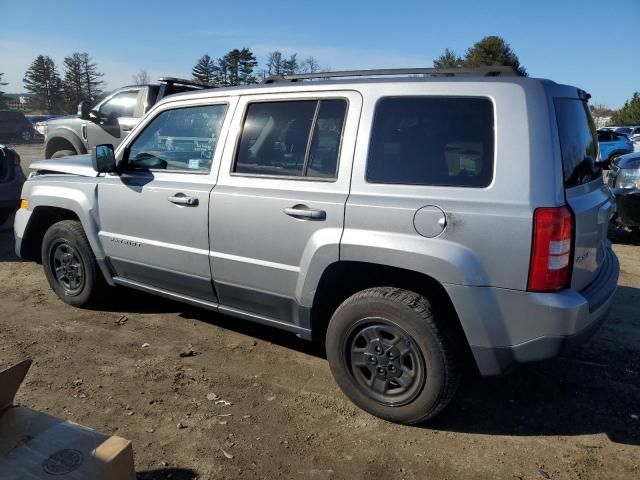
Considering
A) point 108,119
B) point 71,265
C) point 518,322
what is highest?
point 108,119

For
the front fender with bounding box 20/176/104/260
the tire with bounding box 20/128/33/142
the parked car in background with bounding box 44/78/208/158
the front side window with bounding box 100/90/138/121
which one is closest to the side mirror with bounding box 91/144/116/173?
the front fender with bounding box 20/176/104/260

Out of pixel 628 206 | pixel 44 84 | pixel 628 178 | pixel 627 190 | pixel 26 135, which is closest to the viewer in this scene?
pixel 628 206

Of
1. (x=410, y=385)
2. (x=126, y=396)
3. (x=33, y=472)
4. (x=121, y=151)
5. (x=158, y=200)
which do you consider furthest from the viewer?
(x=121, y=151)

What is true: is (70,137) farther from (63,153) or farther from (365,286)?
(365,286)

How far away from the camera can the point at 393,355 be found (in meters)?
3.02

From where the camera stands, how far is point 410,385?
9.89 ft

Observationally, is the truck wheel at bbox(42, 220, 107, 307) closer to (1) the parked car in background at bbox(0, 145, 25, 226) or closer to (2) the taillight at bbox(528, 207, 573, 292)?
(1) the parked car in background at bbox(0, 145, 25, 226)

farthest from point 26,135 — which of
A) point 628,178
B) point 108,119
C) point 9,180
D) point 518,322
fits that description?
point 518,322

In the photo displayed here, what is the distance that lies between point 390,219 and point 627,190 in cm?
565

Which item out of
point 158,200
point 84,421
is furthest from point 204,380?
point 158,200

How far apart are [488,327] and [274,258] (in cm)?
136

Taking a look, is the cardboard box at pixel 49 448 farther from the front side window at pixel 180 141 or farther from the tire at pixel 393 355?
the front side window at pixel 180 141

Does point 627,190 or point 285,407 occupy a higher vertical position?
point 627,190

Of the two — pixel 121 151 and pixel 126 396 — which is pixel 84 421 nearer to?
pixel 126 396
